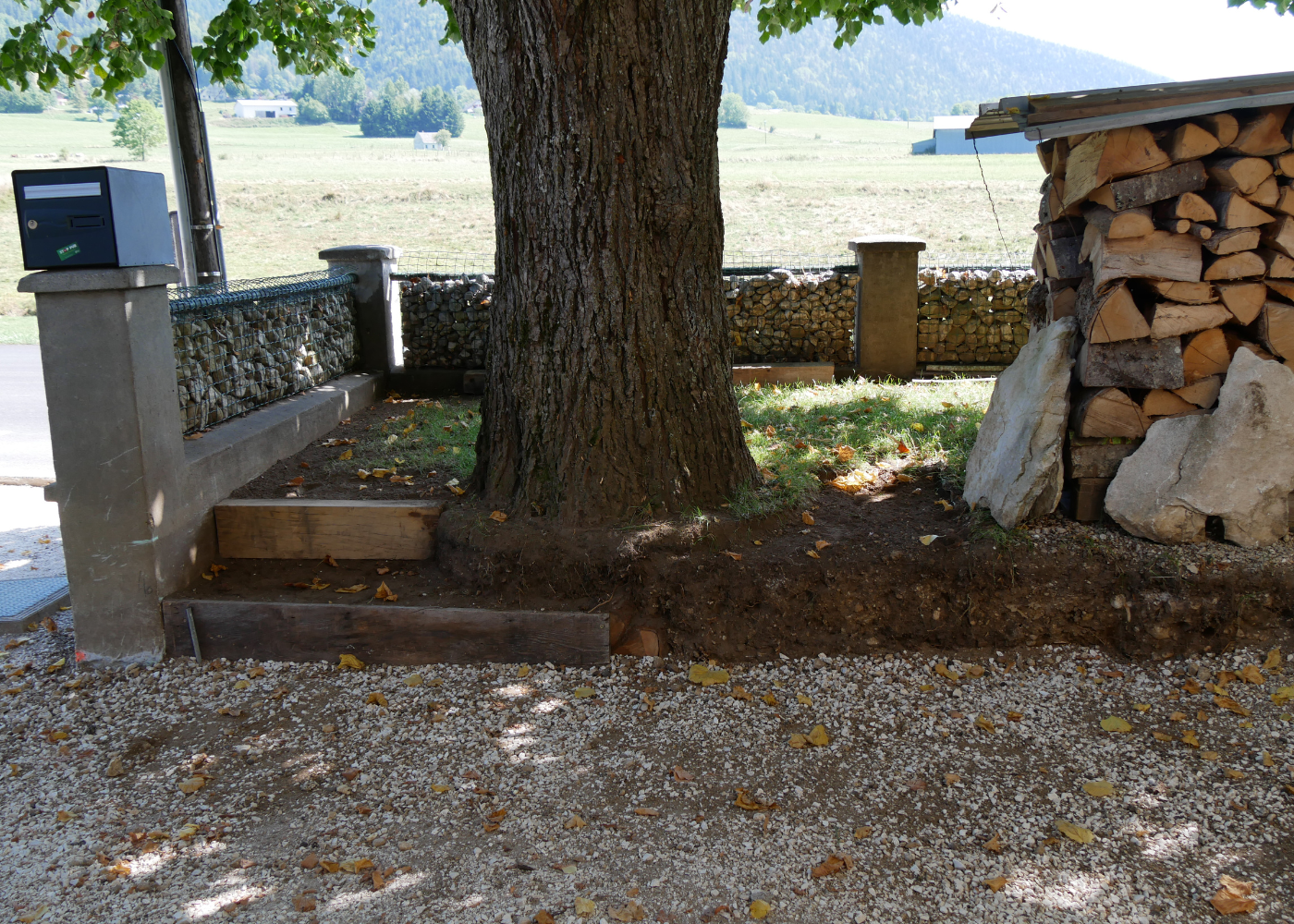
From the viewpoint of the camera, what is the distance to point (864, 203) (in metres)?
30.0

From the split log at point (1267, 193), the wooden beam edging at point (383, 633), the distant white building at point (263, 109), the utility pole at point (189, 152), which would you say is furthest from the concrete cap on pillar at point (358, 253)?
the distant white building at point (263, 109)

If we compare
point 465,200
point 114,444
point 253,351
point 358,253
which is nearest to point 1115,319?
point 114,444

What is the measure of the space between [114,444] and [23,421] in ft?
19.3

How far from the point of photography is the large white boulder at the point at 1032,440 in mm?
4133

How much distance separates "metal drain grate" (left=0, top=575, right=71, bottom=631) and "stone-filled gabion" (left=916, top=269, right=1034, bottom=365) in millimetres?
7160

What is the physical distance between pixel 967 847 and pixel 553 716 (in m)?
1.60

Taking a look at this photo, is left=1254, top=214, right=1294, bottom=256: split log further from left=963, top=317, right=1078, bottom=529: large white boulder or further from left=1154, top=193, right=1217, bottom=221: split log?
left=963, top=317, right=1078, bottom=529: large white boulder

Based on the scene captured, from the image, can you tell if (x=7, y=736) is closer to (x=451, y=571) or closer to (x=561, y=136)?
(x=451, y=571)

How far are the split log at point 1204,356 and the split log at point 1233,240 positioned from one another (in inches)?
14.2

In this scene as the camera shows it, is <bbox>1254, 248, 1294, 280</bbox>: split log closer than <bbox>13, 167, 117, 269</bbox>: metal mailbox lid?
No

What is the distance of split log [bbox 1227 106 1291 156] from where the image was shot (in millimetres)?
3737

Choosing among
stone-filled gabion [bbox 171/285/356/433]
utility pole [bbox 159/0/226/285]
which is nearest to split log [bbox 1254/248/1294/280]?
stone-filled gabion [bbox 171/285/356/433]

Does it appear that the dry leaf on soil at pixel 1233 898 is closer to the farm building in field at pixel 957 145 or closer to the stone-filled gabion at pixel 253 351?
the stone-filled gabion at pixel 253 351

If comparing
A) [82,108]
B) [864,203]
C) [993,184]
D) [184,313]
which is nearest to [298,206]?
[864,203]
